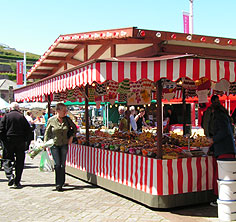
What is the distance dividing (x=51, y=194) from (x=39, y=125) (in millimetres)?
14422

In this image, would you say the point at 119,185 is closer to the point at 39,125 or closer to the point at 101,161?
the point at 101,161

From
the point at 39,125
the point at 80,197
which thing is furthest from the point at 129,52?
the point at 39,125

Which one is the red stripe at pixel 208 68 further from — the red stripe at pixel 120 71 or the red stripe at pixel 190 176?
the red stripe at pixel 190 176

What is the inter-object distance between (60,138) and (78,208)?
1.92 m

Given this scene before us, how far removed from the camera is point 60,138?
736cm

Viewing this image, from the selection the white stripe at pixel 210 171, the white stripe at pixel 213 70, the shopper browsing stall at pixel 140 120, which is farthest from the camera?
the shopper browsing stall at pixel 140 120

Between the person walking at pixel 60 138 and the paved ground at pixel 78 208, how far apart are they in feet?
1.29

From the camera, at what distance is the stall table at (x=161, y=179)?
5617 millimetres

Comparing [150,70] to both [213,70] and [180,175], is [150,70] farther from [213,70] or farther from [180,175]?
[180,175]

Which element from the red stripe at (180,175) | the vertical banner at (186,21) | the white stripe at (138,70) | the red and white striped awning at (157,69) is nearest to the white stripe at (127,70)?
the red and white striped awning at (157,69)

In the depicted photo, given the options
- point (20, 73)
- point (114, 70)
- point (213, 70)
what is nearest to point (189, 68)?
point (213, 70)

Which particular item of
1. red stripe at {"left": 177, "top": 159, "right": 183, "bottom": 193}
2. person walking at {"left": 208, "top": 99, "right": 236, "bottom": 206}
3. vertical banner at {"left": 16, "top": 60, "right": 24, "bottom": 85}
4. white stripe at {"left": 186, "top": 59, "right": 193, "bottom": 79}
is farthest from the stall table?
vertical banner at {"left": 16, "top": 60, "right": 24, "bottom": 85}

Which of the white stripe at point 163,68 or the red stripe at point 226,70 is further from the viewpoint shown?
the red stripe at point 226,70

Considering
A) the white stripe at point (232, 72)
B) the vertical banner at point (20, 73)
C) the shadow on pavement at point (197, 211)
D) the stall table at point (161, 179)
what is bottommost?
the shadow on pavement at point (197, 211)
